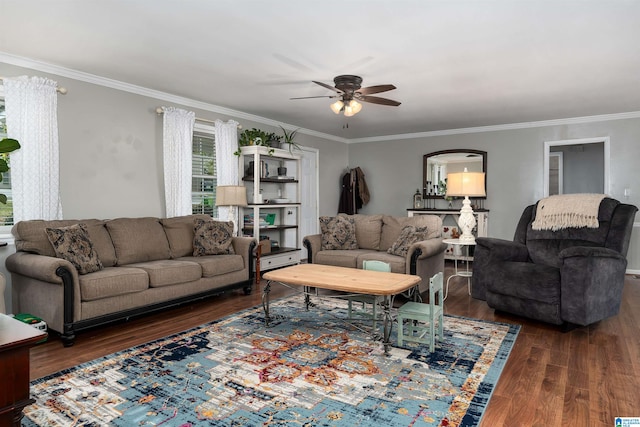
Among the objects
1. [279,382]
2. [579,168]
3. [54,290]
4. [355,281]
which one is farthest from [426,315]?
[579,168]

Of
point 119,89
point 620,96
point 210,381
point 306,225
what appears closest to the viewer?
point 210,381

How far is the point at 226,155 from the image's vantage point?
5742 millimetres

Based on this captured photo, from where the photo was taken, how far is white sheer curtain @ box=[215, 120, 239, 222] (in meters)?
5.68

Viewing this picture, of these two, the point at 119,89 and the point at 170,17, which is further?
the point at 119,89

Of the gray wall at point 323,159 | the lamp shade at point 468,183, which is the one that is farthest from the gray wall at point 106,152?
the lamp shade at point 468,183

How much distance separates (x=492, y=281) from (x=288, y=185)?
3.74 meters

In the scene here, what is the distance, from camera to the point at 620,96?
201 inches

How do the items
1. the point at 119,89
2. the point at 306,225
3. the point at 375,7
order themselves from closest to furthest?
the point at 375,7, the point at 119,89, the point at 306,225

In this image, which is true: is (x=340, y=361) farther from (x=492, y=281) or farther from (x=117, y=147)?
(x=117, y=147)

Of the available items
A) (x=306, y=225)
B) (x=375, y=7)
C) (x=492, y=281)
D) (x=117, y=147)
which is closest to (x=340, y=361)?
(x=492, y=281)

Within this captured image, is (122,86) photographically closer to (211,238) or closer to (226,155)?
(226,155)

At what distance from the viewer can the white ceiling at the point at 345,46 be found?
280cm

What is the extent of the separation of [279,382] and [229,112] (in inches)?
170

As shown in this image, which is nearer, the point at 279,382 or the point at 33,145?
the point at 279,382
